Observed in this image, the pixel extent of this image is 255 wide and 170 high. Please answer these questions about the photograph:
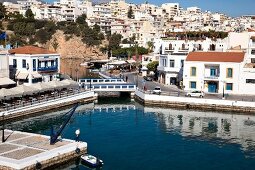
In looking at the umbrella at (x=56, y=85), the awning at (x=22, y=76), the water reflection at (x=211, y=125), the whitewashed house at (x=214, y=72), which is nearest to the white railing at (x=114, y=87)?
the umbrella at (x=56, y=85)

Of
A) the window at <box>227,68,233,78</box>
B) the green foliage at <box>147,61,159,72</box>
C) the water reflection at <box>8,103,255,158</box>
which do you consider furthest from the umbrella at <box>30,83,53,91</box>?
the green foliage at <box>147,61,159,72</box>

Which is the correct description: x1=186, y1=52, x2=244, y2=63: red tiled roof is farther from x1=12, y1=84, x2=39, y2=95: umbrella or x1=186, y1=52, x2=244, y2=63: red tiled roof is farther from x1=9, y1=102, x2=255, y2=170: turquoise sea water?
x1=12, y1=84, x2=39, y2=95: umbrella

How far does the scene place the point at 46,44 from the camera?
5364 inches

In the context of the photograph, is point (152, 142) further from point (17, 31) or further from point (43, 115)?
point (17, 31)

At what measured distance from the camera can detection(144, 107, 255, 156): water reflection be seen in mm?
36969

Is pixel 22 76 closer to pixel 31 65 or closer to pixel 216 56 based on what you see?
pixel 31 65

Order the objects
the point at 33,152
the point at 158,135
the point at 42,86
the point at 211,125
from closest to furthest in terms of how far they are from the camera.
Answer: the point at 33,152 < the point at 158,135 < the point at 211,125 < the point at 42,86

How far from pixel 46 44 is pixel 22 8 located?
2536 inches

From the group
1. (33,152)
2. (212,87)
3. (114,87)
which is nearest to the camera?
(33,152)

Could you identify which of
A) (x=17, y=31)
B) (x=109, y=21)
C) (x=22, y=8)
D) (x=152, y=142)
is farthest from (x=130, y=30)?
(x=152, y=142)

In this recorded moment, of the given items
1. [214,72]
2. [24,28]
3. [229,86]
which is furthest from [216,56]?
[24,28]

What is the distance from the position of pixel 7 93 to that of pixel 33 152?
53.1ft

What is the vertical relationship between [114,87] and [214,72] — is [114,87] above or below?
below

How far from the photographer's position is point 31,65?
52844mm
